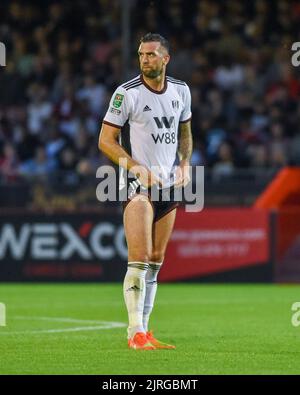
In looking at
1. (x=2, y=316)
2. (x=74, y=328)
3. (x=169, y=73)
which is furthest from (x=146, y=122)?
(x=169, y=73)

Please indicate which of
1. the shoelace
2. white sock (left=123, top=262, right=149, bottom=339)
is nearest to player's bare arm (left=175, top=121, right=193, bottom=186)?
white sock (left=123, top=262, right=149, bottom=339)

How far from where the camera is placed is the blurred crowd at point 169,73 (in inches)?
773

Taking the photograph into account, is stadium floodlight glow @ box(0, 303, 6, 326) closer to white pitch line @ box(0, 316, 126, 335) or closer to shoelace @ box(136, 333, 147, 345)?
white pitch line @ box(0, 316, 126, 335)

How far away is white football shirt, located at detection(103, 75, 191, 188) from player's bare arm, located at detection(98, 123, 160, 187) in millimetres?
73

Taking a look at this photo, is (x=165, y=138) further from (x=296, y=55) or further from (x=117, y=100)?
(x=296, y=55)

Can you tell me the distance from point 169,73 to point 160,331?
34.8 ft

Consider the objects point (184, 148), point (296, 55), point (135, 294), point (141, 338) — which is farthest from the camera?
point (296, 55)

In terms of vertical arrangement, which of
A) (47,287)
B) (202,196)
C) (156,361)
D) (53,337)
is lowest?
(156,361)

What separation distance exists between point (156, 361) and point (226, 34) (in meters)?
13.9

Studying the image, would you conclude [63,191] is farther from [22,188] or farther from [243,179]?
[243,179]

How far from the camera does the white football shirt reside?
9.13 metres

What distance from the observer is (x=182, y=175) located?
937 cm
